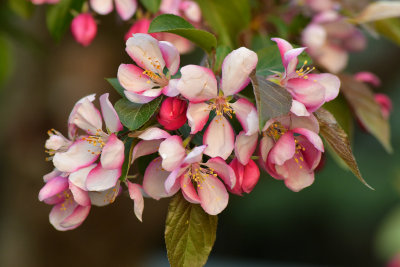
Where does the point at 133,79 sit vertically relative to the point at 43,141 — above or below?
above

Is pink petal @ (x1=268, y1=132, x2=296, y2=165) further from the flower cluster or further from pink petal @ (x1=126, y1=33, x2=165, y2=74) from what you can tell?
pink petal @ (x1=126, y1=33, x2=165, y2=74)

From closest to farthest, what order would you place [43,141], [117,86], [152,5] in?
[117,86]
[152,5]
[43,141]

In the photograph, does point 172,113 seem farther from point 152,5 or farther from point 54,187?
point 152,5

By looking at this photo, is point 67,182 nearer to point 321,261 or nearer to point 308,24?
point 308,24

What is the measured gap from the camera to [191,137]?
0.61 meters

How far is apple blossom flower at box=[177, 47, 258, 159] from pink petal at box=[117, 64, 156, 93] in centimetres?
6

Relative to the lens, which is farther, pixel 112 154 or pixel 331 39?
pixel 331 39

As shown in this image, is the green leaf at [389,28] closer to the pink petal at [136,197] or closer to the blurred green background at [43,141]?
the pink petal at [136,197]

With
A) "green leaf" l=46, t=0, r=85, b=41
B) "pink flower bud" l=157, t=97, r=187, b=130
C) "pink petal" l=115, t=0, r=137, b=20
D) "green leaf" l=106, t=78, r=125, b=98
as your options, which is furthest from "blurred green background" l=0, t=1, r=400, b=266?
"pink flower bud" l=157, t=97, r=187, b=130

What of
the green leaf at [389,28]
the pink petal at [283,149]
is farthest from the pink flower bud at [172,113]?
the green leaf at [389,28]

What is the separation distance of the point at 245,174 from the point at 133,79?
163 millimetres

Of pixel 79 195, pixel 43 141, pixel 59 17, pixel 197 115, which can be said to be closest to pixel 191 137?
pixel 197 115

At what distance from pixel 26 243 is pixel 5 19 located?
0.78 metres

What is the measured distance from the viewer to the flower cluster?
1.86 feet
